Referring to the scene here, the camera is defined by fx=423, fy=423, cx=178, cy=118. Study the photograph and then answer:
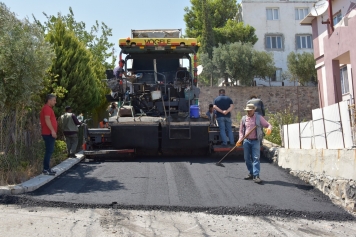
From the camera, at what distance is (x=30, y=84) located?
7.14 m

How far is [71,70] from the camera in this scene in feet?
42.8

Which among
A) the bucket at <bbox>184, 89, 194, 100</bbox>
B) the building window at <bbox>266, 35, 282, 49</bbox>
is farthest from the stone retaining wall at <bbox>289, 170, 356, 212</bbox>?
the building window at <bbox>266, 35, 282, 49</bbox>

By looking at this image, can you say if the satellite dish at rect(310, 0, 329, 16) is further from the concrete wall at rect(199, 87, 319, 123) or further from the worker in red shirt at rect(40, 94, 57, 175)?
the worker in red shirt at rect(40, 94, 57, 175)

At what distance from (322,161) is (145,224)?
353 centimetres

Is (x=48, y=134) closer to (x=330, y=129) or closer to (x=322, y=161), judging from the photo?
(x=322, y=161)

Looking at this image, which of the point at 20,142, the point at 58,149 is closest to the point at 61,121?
the point at 58,149

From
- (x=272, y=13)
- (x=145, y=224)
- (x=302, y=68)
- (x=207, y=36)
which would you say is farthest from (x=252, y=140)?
(x=272, y=13)

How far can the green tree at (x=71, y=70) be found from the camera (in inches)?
504

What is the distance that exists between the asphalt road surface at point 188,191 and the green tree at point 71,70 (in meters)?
4.59

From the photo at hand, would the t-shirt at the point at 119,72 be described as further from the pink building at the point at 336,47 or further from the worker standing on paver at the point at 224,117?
the pink building at the point at 336,47

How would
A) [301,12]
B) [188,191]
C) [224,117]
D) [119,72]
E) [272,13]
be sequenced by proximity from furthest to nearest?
[301,12]
[272,13]
[119,72]
[224,117]
[188,191]

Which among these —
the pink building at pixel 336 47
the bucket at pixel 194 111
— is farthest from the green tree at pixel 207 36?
the bucket at pixel 194 111

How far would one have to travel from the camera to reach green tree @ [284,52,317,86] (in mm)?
28812

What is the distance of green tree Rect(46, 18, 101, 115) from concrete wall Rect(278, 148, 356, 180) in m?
Answer: 6.76
